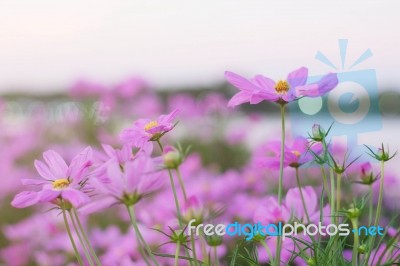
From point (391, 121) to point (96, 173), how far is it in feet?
15.4

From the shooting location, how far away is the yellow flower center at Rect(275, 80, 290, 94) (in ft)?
2.10

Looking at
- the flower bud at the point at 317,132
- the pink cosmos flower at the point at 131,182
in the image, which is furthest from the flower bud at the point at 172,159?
the flower bud at the point at 317,132

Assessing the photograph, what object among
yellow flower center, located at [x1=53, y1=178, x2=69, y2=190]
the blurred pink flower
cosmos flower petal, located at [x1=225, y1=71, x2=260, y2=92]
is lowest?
the blurred pink flower

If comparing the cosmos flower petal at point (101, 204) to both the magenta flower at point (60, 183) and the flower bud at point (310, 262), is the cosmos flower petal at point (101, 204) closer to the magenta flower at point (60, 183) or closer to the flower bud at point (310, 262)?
the magenta flower at point (60, 183)

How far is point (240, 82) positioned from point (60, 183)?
18 centimetres

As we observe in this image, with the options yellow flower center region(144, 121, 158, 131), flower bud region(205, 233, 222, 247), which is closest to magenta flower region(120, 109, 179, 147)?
yellow flower center region(144, 121, 158, 131)

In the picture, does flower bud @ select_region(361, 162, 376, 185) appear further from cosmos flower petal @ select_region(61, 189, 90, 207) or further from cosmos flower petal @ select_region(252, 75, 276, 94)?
cosmos flower petal @ select_region(61, 189, 90, 207)

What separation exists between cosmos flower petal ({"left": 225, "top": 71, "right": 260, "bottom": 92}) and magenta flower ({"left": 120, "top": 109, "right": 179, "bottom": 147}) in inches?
2.2

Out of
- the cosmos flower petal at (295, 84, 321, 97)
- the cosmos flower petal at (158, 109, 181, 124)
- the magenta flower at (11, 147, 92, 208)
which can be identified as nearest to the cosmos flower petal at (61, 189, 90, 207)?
the magenta flower at (11, 147, 92, 208)

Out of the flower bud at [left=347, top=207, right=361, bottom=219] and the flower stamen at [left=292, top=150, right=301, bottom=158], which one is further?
the flower stamen at [left=292, top=150, right=301, bottom=158]

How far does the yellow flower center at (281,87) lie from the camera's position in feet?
2.10

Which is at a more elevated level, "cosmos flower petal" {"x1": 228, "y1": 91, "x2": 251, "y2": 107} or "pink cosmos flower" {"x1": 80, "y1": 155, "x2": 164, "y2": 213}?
"cosmos flower petal" {"x1": 228, "y1": 91, "x2": 251, "y2": 107}

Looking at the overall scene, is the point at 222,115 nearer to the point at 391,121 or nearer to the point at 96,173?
the point at 96,173

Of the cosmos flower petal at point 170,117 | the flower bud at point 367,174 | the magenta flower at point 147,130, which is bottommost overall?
the flower bud at point 367,174
